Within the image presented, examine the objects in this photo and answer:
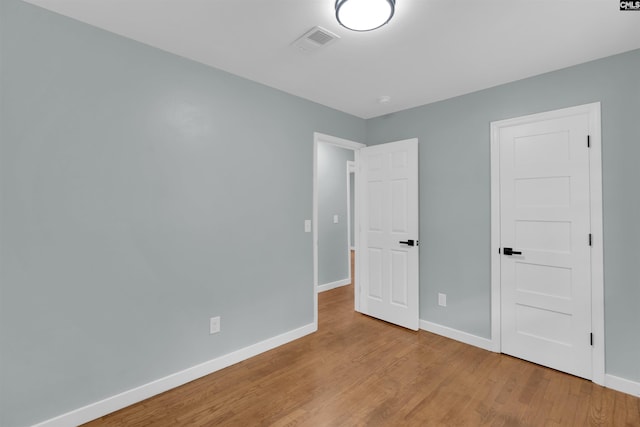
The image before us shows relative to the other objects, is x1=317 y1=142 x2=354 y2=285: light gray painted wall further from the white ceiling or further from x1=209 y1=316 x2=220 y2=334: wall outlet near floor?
x1=209 y1=316 x2=220 y2=334: wall outlet near floor

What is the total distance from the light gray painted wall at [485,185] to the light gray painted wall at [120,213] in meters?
1.74

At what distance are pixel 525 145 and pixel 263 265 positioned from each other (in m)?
2.73

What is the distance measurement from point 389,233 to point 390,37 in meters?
2.20

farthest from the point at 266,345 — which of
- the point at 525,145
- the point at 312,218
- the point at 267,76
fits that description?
the point at 525,145

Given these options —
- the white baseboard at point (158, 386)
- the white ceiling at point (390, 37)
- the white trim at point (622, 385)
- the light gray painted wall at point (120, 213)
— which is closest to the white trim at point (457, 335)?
the white trim at point (622, 385)

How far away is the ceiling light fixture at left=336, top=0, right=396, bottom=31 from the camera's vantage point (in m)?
1.62

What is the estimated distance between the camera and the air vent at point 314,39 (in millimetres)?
1990

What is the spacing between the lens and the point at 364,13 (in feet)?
5.55

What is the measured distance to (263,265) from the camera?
114 inches

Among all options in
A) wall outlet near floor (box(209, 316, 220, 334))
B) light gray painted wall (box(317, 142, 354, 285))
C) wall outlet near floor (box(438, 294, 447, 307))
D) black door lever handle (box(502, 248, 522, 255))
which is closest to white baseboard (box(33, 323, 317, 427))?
wall outlet near floor (box(209, 316, 220, 334))

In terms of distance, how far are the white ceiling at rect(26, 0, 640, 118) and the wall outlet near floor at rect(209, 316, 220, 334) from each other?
2203mm

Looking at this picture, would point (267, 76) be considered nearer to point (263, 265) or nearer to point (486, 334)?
point (263, 265)

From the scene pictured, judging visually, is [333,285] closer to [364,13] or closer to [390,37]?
[390,37]

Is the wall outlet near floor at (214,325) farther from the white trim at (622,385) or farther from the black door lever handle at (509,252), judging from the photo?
the white trim at (622,385)
